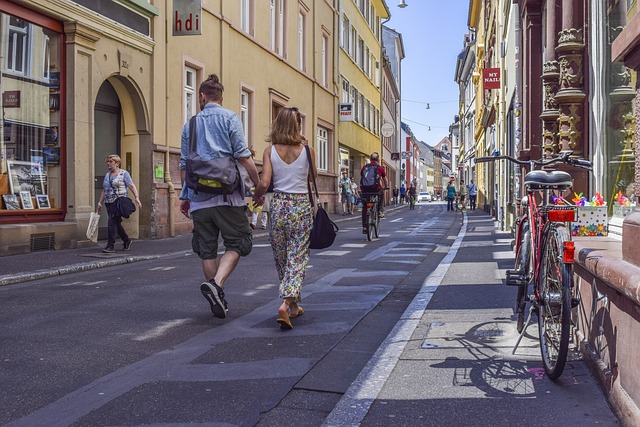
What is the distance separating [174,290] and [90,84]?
6.95 meters

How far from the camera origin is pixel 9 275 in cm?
878

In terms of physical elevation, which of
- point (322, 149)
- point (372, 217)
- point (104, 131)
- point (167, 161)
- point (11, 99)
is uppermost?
point (322, 149)

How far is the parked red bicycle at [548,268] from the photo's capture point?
3959 millimetres

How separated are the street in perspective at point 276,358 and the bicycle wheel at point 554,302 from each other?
164mm

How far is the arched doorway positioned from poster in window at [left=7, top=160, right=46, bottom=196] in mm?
2194

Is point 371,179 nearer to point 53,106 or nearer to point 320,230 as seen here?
point 53,106

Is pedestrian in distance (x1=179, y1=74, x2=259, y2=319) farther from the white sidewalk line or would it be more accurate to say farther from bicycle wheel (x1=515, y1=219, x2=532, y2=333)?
bicycle wheel (x1=515, y1=219, x2=532, y2=333)

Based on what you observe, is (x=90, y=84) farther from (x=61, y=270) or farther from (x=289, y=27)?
(x=289, y=27)

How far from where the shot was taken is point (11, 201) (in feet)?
39.5

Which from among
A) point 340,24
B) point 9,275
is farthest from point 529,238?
point 340,24

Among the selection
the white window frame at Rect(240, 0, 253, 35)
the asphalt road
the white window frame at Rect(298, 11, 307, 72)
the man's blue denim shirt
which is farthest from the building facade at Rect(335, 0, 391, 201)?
the man's blue denim shirt

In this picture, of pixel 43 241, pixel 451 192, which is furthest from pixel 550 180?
pixel 451 192

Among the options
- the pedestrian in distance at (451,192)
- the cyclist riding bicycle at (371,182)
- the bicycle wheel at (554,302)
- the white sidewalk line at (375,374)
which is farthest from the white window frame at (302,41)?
the bicycle wheel at (554,302)

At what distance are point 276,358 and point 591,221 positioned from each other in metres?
2.85
